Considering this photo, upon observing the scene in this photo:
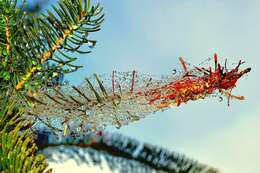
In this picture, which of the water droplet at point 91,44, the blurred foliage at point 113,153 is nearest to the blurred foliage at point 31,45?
the water droplet at point 91,44

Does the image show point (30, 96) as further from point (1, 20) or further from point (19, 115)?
point (1, 20)

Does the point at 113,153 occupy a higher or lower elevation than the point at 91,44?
lower

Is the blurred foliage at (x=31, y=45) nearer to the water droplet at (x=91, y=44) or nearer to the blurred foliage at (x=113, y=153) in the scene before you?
the water droplet at (x=91, y=44)

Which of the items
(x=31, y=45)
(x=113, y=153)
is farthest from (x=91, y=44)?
(x=113, y=153)

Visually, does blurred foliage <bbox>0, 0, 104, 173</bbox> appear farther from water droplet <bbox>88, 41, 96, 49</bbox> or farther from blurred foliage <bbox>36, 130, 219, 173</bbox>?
blurred foliage <bbox>36, 130, 219, 173</bbox>

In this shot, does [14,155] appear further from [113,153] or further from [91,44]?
[113,153]

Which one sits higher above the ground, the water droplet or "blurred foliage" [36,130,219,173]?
the water droplet

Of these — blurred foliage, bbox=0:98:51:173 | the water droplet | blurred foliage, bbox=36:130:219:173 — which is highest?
the water droplet

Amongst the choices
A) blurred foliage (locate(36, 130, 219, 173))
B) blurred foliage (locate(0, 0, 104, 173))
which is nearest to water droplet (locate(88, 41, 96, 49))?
blurred foliage (locate(0, 0, 104, 173))

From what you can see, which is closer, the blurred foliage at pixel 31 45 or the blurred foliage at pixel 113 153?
the blurred foliage at pixel 31 45

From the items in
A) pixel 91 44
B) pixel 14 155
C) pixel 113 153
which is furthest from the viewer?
pixel 113 153

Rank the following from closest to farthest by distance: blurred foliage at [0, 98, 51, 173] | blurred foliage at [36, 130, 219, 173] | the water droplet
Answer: blurred foliage at [0, 98, 51, 173]
the water droplet
blurred foliage at [36, 130, 219, 173]
